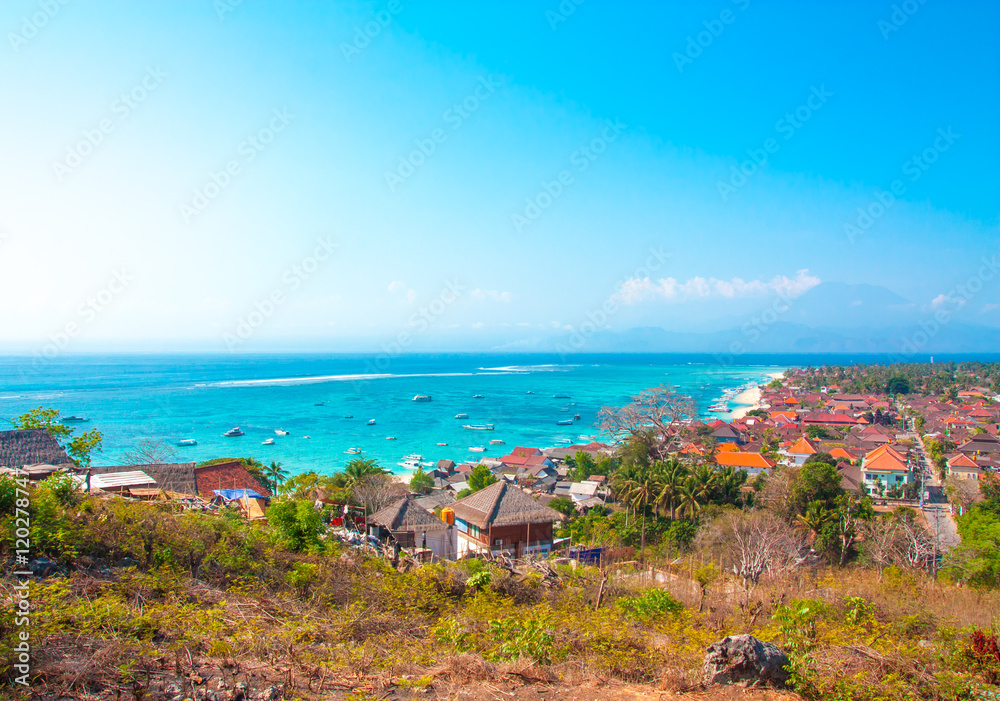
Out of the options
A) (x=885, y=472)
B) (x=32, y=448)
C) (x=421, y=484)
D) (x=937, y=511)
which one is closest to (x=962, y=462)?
(x=885, y=472)

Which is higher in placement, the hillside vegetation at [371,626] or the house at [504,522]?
the hillside vegetation at [371,626]

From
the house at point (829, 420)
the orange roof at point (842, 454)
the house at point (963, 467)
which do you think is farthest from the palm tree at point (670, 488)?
the house at point (829, 420)

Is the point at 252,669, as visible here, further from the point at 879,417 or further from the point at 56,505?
the point at 879,417

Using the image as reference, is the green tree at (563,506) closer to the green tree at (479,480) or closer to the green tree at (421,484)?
the green tree at (479,480)

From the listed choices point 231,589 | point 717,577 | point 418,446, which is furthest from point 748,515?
point 418,446

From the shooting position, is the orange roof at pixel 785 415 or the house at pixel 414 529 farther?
the orange roof at pixel 785 415

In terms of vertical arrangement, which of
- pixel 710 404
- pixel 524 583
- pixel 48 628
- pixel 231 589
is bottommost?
pixel 710 404

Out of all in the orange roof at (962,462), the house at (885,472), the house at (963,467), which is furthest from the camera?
the orange roof at (962,462)

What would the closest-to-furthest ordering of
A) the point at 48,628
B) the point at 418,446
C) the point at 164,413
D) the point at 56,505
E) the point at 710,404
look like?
the point at 48,628
the point at 56,505
the point at 418,446
the point at 164,413
the point at 710,404
